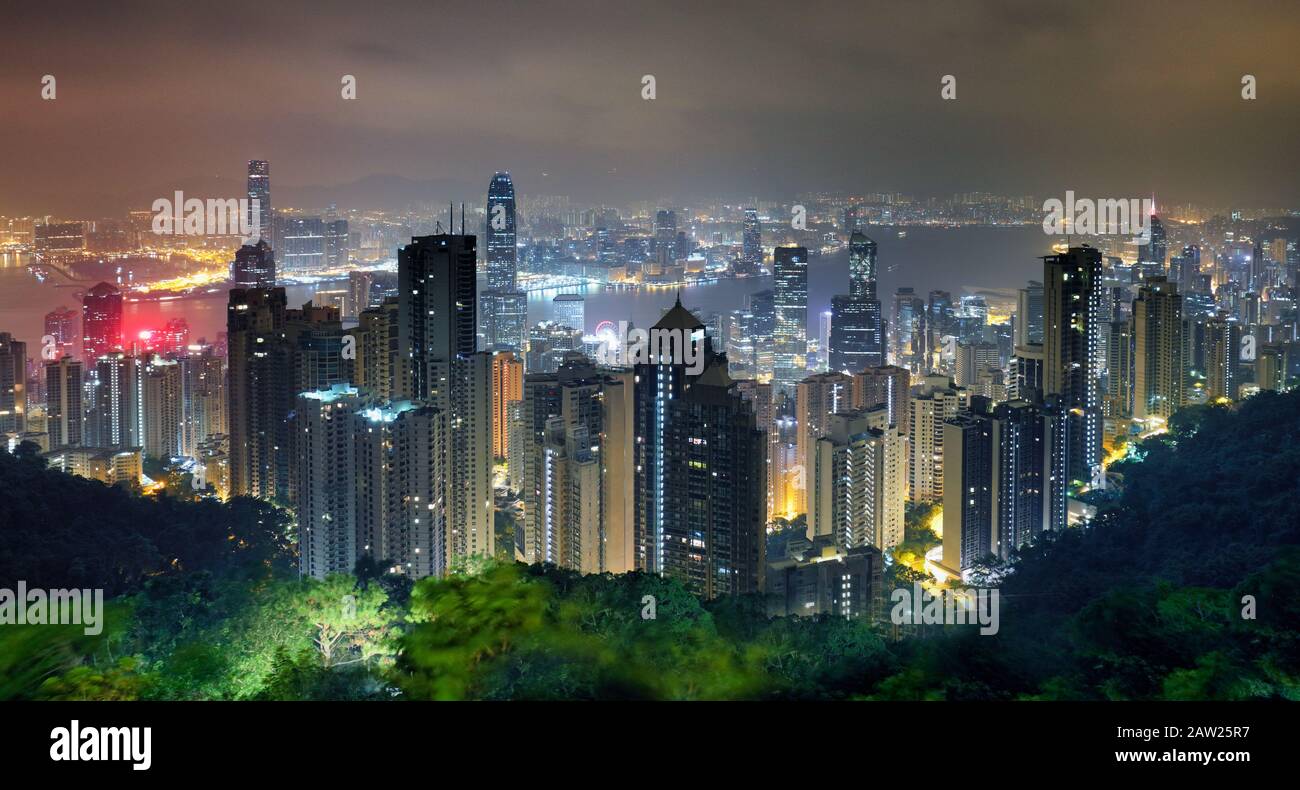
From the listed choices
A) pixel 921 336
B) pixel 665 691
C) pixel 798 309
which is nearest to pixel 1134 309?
pixel 921 336

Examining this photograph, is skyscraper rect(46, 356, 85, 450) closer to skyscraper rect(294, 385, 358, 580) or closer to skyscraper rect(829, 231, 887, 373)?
skyscraper rect(294, 385, 358, 580)

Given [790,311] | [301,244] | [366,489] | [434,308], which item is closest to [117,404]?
[301,244]

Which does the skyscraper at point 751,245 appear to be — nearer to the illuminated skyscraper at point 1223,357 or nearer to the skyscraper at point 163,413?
the illuminated skyscraper at point 1223,357

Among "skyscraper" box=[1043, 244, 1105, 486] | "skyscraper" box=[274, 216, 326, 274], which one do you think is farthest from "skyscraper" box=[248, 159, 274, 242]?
"skyscraper" box=[1043, 244, 1105, 486]

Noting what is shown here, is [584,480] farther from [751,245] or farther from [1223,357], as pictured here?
[1223,357]
